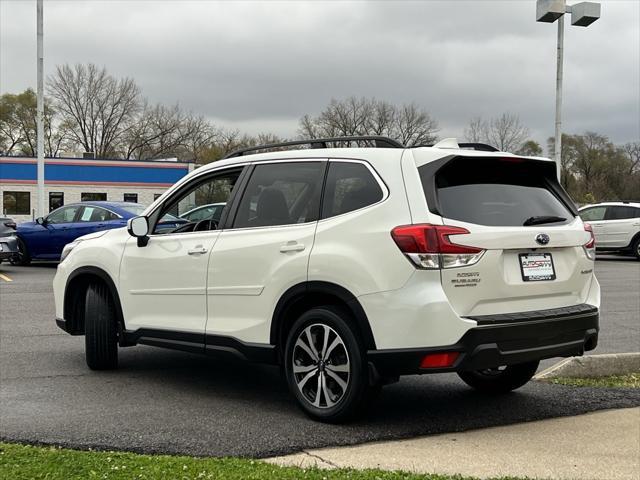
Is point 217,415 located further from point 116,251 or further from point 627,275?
point 627,275

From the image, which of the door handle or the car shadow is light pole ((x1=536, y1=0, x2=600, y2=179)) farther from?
the door handle

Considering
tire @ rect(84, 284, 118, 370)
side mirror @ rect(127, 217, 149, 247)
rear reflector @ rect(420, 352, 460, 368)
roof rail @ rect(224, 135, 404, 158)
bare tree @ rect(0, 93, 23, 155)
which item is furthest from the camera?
bare tree @ rect(0, 93, 23, 155)

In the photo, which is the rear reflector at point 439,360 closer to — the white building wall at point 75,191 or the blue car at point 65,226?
the blue car at point 65,226

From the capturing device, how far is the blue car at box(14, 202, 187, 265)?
624 inches

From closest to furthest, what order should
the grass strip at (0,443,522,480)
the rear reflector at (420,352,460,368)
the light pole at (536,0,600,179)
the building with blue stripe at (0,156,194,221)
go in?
the grass strip at (0,443,522,480)
the rear reflector at (420,352,460,368)
the light pole at (536,0,600,179)
the building with blue stripe at (0,156,194,221)

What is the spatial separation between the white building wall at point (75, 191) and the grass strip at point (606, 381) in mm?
39317

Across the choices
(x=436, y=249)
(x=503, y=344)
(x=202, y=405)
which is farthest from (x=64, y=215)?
(x=503, y=344)

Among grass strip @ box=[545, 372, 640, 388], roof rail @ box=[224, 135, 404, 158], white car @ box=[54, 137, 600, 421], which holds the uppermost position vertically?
roof rail @ box=[224, 135, 404, 158]

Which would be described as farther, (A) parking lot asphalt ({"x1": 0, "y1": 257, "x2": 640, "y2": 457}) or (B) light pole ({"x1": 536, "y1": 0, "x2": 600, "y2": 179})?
(B) light pole ({"x1": 536, "y1": 0, "x2": 600, "y2": 179})

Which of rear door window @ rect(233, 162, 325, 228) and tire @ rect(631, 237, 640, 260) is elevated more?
rear door window @ rect(233, 162, 325, 228)

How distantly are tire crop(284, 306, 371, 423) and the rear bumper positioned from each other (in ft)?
0.63

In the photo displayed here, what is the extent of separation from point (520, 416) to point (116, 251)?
11.9ft

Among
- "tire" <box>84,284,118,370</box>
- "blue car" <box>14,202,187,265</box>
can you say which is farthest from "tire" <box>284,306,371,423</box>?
"blue car" <box>14,202,187,265</box>

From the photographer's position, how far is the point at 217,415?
16.7ft
